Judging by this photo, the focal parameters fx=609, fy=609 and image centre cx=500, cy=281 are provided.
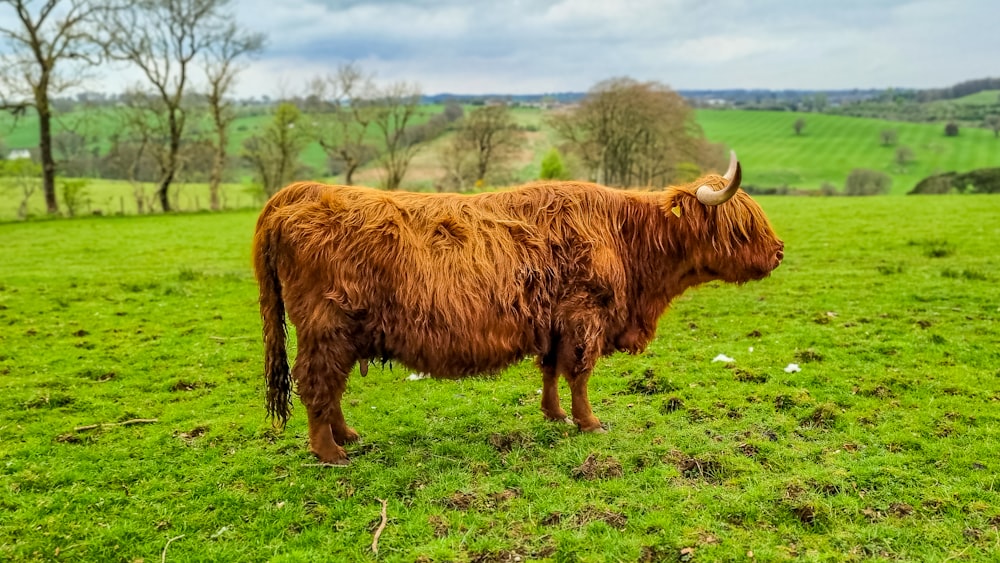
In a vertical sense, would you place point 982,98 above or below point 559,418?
above

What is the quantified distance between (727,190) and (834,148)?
77586mm

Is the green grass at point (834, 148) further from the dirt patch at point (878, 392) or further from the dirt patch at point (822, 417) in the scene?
the dirt patch at point (822, 417)

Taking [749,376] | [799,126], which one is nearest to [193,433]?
[749,376]

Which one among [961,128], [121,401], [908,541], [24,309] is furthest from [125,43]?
[961,128]

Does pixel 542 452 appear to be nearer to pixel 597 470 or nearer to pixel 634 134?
pixel 597 470

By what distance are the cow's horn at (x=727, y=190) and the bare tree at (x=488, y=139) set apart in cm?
4593

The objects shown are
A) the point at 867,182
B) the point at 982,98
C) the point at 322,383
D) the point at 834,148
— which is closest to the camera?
the point at 322,383

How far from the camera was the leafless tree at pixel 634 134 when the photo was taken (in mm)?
42281

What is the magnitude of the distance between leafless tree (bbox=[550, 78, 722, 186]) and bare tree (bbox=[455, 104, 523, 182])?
6494 mm

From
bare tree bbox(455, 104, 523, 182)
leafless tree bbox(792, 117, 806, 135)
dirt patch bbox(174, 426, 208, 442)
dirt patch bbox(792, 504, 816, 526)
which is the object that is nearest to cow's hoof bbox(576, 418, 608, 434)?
dirt patch bbox(792, 504, 816, 526)

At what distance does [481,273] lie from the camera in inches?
181

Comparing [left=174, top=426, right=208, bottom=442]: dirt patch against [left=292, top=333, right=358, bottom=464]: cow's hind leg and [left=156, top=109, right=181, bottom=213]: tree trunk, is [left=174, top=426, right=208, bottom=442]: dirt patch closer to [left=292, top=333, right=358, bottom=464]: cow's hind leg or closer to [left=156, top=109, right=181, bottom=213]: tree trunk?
[left=292, top=333, right=358, bottom=464]: cow's hind leg

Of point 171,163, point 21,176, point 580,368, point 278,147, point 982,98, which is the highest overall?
point 982,98

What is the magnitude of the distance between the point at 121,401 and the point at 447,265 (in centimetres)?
399
